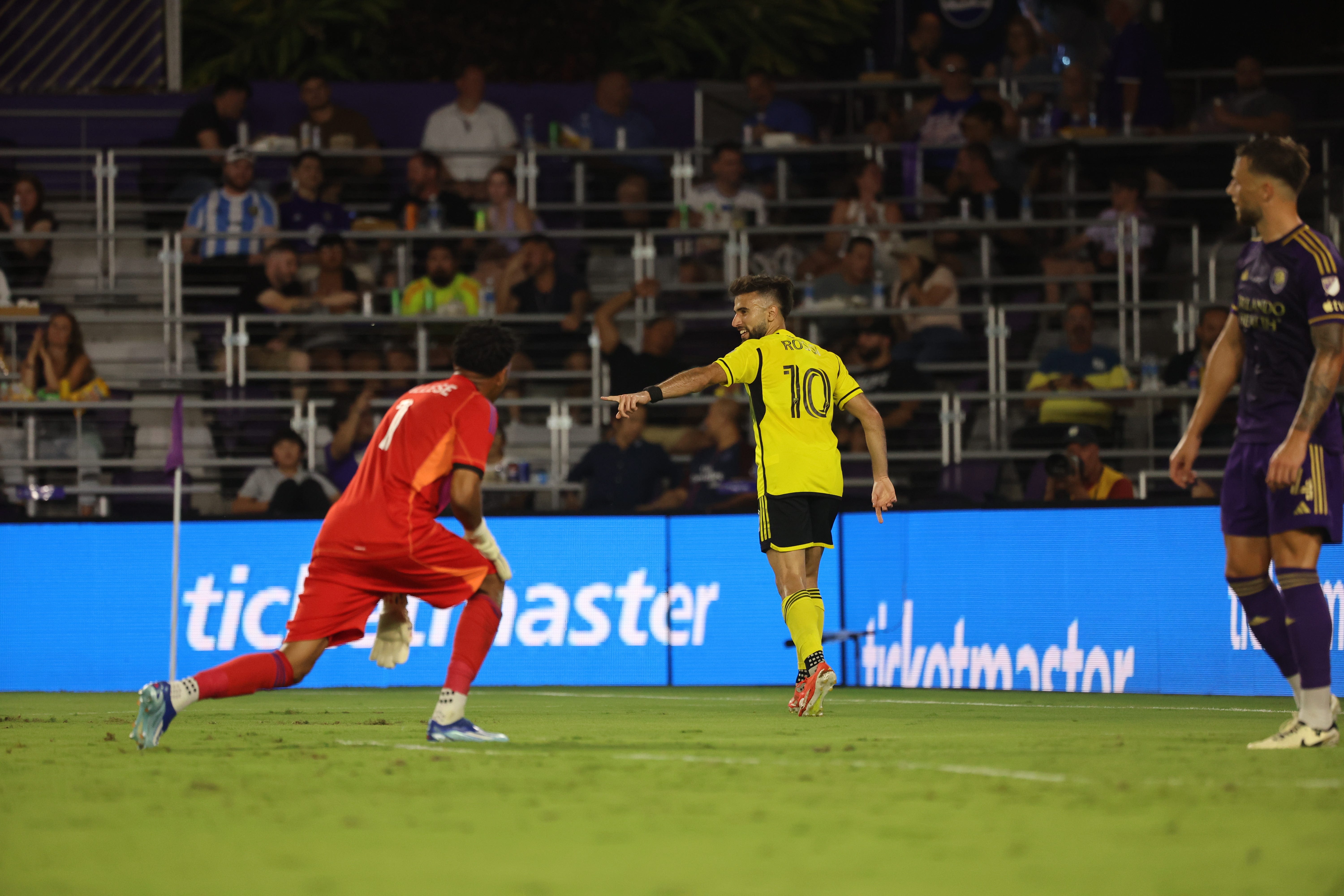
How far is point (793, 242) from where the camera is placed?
57.4 feet

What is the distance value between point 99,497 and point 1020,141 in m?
9.95

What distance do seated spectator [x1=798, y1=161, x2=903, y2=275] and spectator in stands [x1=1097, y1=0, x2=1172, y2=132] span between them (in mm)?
2920

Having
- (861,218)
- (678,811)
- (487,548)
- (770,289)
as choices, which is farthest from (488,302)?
(678,811)

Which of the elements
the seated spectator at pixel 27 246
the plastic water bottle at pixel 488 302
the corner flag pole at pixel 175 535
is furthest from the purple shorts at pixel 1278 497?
the seated spectator at pixel 27 246

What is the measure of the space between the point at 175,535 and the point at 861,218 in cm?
817

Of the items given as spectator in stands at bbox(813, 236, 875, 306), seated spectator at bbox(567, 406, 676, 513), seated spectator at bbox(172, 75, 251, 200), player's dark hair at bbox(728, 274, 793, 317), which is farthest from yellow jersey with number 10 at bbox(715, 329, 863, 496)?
seated spectator at bbox(172, 75, 251, 200)

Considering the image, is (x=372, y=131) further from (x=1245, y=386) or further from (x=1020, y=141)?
(x=1245, y=386)

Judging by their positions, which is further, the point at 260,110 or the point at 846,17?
the point at 846,17

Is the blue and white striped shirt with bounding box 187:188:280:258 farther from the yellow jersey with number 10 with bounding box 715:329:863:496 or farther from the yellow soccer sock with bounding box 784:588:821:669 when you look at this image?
the yellow soccer sock with bounding box 784:588:821:669

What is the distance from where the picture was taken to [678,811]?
15.1ft

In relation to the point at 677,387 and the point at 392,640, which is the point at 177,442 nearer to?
the point at 677,387

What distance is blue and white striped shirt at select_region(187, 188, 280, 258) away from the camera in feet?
55.7

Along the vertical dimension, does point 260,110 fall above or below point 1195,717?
above

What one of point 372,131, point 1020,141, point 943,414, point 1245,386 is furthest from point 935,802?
point 372,131
